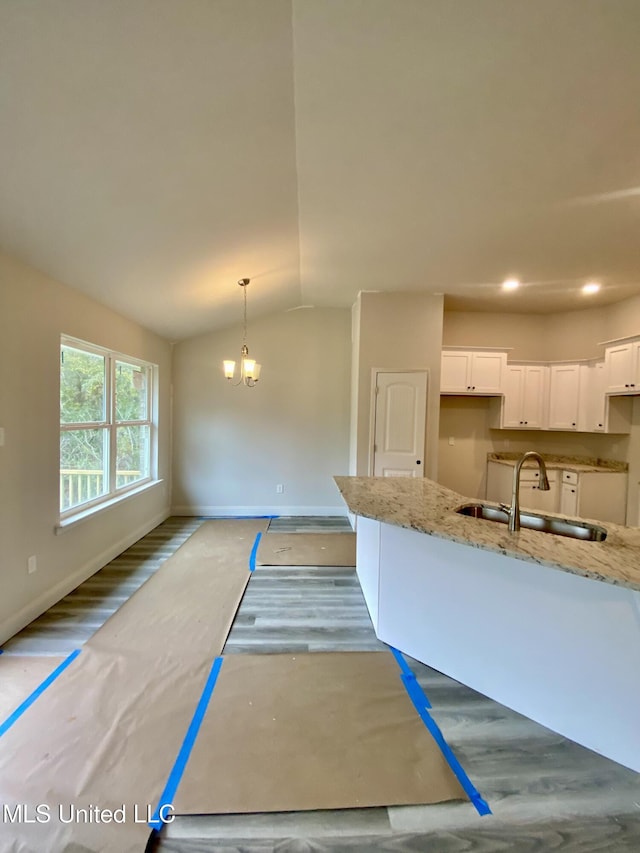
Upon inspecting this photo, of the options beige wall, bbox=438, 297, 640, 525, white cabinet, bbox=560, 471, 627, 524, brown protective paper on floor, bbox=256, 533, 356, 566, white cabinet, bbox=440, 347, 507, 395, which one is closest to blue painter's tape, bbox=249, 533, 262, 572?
brown protective paper on floor, bbox=256, 533, 356, 566

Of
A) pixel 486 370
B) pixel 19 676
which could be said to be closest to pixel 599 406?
pixel 486 370

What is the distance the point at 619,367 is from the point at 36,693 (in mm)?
5963

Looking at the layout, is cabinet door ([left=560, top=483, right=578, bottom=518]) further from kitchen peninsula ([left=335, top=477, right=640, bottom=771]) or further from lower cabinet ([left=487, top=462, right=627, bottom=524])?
kitchen peninsula ([left=335, top=477, right=640, bottom=771])

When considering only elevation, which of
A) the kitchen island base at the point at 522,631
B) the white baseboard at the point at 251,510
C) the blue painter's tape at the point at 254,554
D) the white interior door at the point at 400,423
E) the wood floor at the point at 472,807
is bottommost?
the wood floor at the point at 472,807

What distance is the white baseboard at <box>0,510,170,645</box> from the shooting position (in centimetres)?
237

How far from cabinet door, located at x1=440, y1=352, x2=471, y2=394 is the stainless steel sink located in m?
2.70

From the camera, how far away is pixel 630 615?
1.56 m

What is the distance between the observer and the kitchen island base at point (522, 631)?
62.7 inches

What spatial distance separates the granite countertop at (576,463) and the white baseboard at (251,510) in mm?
2391

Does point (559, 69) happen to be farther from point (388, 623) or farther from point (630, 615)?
point (388, 623)

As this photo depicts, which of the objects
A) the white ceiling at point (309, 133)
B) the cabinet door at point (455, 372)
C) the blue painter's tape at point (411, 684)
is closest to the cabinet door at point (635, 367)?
the white ceiling at point (309, 133)

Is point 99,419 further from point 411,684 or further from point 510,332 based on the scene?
point 510,332

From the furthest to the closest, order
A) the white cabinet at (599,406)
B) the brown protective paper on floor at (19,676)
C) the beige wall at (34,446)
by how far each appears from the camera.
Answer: the white cabinet at (599,406), the beige wall at (34,446), the brown protective paper on floor at (19,676)

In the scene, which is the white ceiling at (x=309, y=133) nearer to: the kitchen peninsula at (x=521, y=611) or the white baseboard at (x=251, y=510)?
the kitchen peninsula at (x=521, y=611)
